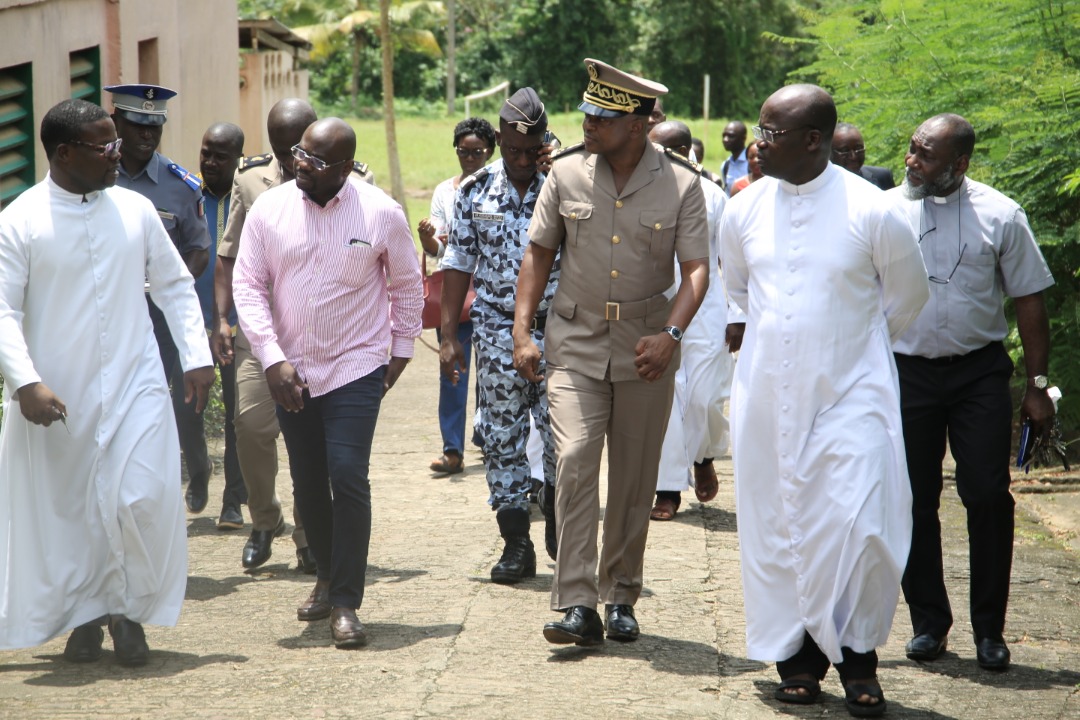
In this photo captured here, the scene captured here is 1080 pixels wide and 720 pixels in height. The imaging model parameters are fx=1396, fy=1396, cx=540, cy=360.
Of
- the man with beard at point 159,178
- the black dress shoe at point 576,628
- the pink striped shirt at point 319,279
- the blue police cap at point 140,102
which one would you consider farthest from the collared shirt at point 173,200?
the black dress shoe at point 576,628

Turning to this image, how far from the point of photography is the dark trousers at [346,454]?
5566 millimetres

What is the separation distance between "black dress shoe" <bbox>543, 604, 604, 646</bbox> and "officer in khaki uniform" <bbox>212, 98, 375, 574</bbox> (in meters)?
1.66

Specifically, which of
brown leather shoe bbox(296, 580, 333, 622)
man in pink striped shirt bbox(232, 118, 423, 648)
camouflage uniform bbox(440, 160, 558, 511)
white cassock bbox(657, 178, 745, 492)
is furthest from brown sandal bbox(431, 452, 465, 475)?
man in pink striped shirt bbox(232, 118, 423, 648)

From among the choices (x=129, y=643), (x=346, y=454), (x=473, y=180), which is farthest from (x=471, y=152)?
(x=129, y=643)

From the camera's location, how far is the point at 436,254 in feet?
29.0

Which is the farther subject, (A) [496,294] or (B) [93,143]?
(A) [496,294]

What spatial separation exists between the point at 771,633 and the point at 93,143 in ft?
10.3

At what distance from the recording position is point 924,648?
18.2 ft

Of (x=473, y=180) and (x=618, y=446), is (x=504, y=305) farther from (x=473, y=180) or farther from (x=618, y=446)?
(x=618, y=446)

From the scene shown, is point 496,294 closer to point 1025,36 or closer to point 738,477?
point 738,477

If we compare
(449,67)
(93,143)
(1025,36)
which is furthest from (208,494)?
(449,67)

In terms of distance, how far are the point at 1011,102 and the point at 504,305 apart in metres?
4.18

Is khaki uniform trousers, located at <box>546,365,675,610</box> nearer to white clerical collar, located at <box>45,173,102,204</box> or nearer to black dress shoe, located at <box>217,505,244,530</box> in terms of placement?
white clerical collar, located at <box>45,173,102,204</box>

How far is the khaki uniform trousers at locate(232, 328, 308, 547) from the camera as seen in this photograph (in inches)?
265
